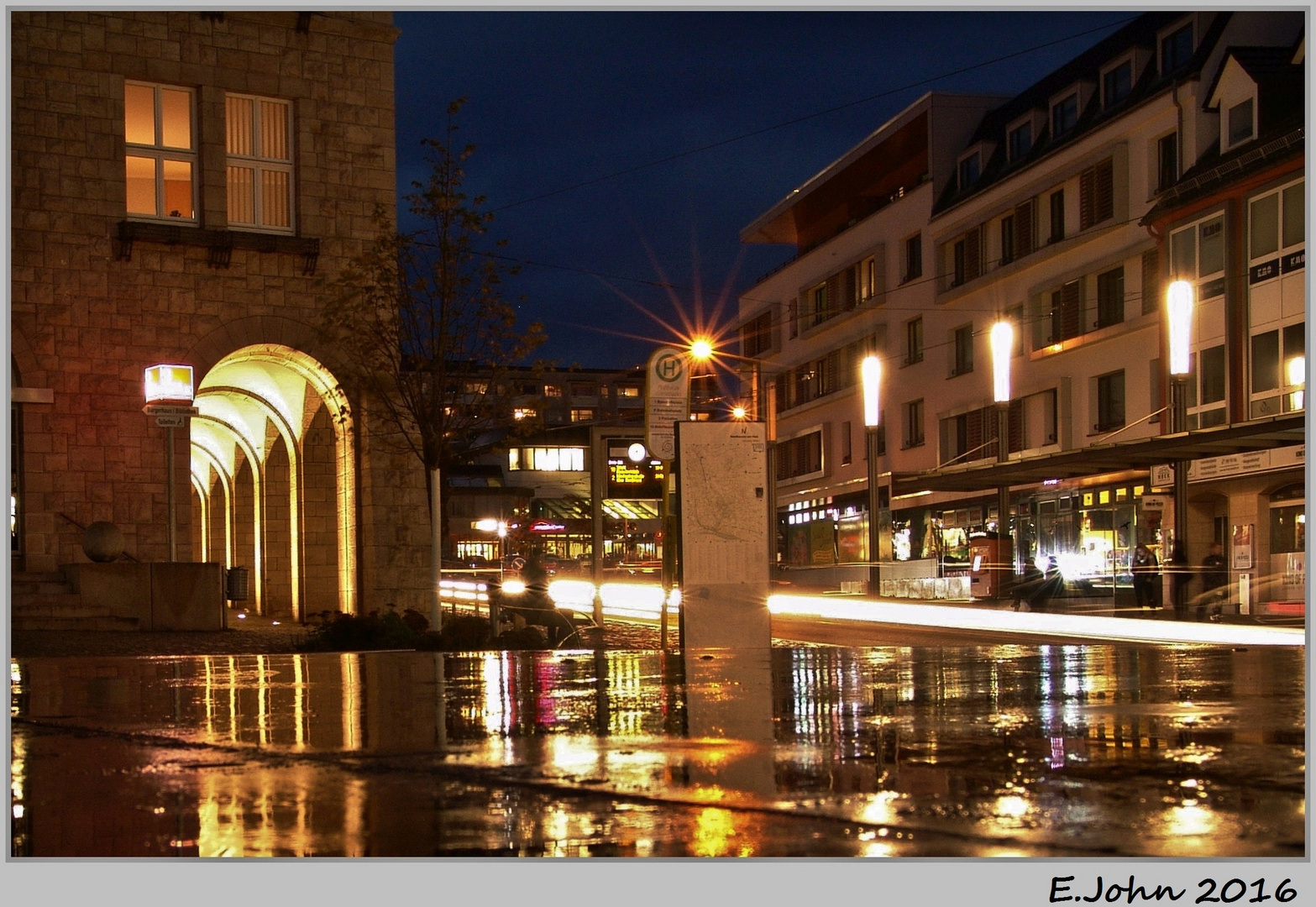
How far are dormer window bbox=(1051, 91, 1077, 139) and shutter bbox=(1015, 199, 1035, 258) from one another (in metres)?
2.27

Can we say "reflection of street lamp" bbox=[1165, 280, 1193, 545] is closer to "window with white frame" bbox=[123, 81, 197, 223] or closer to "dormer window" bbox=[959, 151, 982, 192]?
"dormer window" bbox=[959, 151, 982, 192]

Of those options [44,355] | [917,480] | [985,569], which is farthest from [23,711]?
[917,480]

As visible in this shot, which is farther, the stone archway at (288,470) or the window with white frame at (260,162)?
the stone archway at (288,470)

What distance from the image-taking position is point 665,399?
51.0 ft

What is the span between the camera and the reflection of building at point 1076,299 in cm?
3538

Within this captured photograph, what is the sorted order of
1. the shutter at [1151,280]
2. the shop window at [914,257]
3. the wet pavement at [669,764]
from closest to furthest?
the wet pavement at [669,764] → the shutter at [1151,280] → the shop window at [914,257]

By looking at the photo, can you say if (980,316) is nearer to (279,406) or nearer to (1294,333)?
(1294,333)

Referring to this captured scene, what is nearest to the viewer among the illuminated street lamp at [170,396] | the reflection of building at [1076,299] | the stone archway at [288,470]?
the illuminated street lamp at [170,396]

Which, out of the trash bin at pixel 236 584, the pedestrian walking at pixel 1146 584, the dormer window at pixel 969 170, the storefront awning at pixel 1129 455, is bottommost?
the pedestrian walking at pixel 1146 584

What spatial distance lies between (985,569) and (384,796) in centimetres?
3289

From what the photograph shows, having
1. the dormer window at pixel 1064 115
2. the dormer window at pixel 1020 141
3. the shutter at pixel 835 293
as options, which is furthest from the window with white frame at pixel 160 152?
the shutter at pixel 835 293

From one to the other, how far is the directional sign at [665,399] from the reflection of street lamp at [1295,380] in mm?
22316

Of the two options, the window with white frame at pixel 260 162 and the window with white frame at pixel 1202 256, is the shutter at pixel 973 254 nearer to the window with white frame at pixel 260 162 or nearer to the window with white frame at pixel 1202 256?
the window with white frame at pixel 1202 256

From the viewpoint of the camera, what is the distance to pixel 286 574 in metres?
28.3
